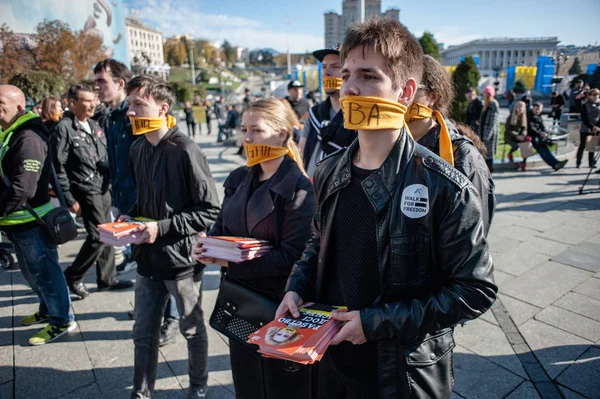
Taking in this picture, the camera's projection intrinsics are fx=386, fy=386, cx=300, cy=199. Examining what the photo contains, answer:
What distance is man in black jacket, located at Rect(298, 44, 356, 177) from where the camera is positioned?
374 centimetres

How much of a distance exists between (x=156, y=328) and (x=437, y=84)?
260 cm

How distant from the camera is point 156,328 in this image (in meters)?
2.76

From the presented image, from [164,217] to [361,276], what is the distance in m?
1.72

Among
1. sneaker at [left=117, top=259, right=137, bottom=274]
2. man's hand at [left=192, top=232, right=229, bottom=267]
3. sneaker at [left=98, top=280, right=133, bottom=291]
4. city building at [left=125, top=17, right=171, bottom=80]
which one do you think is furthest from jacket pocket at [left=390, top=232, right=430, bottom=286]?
city building at [left=125, top=17, right=171, bottom=80]

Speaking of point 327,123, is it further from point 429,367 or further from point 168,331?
point 429,367

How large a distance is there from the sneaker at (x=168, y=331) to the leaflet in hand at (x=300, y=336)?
247 cm

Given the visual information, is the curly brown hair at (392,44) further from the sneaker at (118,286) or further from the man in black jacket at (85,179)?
the sneaker at (118,286)

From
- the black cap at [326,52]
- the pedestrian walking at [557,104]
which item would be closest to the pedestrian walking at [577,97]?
the pedestrian walking at [557,104]

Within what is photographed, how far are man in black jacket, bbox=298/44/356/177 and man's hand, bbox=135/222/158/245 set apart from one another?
1574mm

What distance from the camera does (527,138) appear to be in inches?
378

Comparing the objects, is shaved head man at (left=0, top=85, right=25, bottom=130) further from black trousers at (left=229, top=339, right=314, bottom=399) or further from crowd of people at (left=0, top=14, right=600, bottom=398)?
black trousers at (left=229, top=339, right=314, bottom=399)

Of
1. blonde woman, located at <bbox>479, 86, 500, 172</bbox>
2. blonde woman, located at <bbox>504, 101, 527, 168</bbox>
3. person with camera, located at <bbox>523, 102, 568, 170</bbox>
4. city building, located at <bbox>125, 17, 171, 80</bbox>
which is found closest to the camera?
blonde woman, located at <bbox>479, 86, 500, 172</bbox>

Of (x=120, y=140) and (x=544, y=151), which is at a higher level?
(x=120, y=140)

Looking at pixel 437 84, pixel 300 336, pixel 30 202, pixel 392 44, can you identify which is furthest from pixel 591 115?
pixel 30 202
